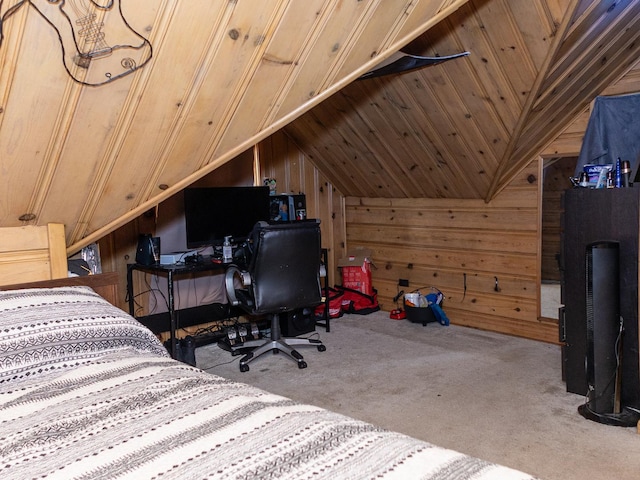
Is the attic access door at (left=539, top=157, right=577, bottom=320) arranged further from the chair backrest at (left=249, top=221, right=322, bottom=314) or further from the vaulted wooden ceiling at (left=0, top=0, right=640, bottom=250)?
the chair backrest at (left=249, top=221, right=322, bottom=314)

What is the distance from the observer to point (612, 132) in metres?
3.63

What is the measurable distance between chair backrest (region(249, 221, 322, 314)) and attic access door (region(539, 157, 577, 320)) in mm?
1734

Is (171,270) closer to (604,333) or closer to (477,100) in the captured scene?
(477,100)

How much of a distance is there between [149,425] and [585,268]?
242 centimetres

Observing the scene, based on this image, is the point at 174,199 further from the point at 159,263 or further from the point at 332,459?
the point at 332,459

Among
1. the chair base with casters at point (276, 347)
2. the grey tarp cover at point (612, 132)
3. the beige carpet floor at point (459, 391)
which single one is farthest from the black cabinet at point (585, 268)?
the chair base with casters at point (276, 347)

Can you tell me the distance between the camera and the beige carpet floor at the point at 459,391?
252 centimetres

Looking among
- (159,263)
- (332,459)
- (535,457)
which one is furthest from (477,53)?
(332,459)

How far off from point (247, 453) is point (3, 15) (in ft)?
4.60

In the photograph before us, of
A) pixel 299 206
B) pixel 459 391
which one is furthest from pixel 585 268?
pixel 299 206

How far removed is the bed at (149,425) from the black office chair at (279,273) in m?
1.64

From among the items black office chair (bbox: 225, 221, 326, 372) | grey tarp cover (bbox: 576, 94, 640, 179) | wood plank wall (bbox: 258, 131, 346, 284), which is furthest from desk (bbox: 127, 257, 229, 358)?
grey tarp cover (bbox: 576, 94, 640, 179)

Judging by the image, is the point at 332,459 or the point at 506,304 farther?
the point at 506,304

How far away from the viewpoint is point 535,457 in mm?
2471
